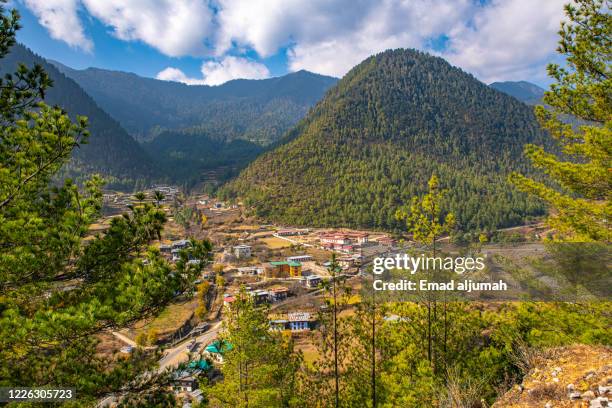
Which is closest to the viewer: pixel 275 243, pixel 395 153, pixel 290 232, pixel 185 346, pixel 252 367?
pixel 252 367

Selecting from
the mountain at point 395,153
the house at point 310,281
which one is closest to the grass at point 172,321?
the house at point 310,281

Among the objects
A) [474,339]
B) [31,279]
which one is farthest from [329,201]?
[31,279]

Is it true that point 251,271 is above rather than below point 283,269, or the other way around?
below

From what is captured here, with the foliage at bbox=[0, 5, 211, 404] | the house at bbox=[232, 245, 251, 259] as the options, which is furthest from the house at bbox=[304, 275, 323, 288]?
the foliage at bbox=[0, 5, 211, 404]

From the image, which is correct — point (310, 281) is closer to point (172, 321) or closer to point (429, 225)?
point (172, 321)

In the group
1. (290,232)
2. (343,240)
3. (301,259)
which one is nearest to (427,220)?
(301,259)

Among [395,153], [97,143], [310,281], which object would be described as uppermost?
[97,143]

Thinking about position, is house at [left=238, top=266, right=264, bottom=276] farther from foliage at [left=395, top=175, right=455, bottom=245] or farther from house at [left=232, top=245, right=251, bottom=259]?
foliage at [left=395, top=175, right=455, bottom=245]

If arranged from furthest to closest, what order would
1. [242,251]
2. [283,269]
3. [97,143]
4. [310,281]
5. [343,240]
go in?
[97,143], [343,240], [242,251], [283,269], [310,281]
